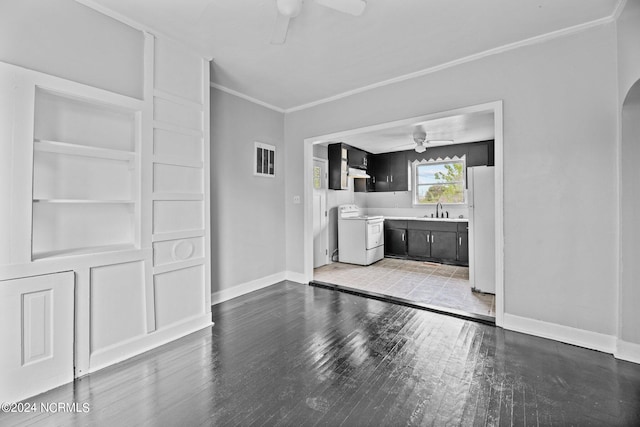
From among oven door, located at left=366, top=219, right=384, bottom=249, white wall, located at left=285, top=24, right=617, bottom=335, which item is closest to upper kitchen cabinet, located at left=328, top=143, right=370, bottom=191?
oven door, located at left=366, top=219, right=384, bottom=249

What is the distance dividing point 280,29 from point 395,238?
A: 4930mm

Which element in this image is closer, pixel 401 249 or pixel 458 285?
pixel 458 285

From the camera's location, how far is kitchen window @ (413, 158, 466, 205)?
244 inches

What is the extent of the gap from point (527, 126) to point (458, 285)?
7.83 feet

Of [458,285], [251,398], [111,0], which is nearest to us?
[251,398]

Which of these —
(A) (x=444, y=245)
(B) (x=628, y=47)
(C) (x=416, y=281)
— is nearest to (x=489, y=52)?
(B) (x=628, y=47)

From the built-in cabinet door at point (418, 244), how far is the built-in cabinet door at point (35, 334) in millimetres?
5421

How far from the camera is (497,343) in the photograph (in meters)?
2.43

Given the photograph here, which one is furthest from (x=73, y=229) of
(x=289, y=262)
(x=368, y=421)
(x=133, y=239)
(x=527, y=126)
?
(x=527, y=126)

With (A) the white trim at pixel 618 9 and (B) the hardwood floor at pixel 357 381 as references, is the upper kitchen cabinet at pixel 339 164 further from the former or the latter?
(A) the white trim at pixel 618 9

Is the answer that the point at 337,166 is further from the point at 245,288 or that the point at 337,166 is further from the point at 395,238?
the point at 245,288

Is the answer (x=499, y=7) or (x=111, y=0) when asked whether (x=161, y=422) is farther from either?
(x=499, y=7)

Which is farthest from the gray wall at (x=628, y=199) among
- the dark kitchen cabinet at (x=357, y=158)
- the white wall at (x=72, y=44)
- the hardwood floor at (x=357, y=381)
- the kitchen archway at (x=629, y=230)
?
the dark kitchen cabinet at (x=357, y=158)

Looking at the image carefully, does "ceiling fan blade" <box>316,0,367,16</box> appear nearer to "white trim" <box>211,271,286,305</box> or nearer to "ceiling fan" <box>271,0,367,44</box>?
"ceiling fan" <box>271,0,367,44</box>
